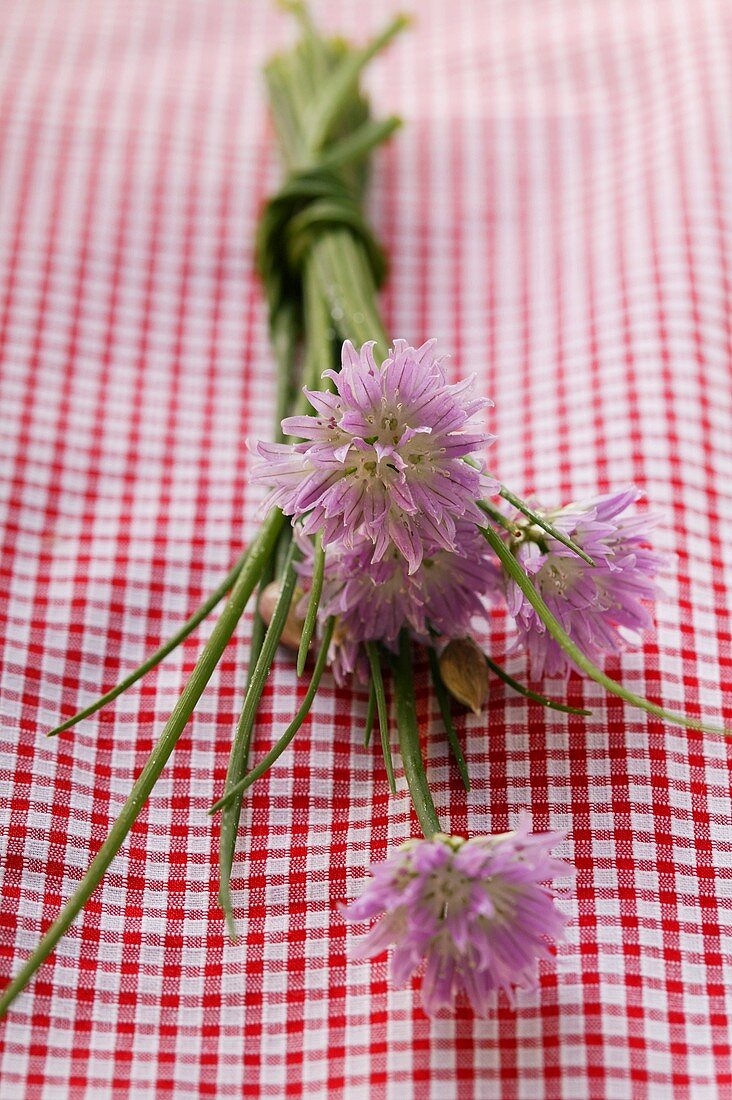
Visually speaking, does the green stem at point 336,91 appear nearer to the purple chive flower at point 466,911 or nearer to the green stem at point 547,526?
the green stem at point 547,526

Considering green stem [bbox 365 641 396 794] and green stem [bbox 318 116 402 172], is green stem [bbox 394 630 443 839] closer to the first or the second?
green stem [bbox 365 641 396 794]

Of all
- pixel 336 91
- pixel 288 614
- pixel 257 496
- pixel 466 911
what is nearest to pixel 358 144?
pixel 336 91

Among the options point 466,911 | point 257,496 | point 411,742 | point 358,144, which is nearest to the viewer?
point 466,911

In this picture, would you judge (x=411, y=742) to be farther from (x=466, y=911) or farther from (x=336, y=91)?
(x=336, y=91)

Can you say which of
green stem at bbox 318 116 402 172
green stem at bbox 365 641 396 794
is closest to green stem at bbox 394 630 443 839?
green stem at bbox 365 641 396 794

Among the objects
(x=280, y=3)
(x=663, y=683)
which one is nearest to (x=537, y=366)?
(x=663, y=683)

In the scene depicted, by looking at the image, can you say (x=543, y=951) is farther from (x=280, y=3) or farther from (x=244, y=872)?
(x=280, y=3)
